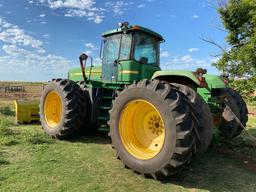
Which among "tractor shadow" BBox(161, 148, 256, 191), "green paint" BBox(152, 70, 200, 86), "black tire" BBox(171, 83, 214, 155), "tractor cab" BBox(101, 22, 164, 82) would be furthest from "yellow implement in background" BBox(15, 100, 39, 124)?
"black tire" BBox(171, 83, 214, 155)

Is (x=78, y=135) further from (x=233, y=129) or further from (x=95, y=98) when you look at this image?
(x=233, y=129)

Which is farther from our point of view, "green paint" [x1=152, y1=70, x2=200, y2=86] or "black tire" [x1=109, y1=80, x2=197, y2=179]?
"green paint" [x1=152, y1=70, x2=200, y2=86]

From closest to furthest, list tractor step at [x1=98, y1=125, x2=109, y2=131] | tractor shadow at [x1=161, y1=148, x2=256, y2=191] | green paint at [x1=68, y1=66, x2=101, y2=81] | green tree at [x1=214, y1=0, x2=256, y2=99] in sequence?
tractor shadow at [x1=161, y1=148, x2=256, y2=191]
tractor step at [x1=98, y1=125, x2=109, y2=131]
green paint at [x1=68, y1=66, x2=101, y2=81]
green tree at [x1=214, y1=0, x2=256, y2=99]

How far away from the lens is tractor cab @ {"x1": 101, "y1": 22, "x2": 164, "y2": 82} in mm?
7266

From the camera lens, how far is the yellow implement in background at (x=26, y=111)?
1018cm

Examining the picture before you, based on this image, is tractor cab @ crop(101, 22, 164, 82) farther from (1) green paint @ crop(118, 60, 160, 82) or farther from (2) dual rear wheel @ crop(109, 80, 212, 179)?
(2) dual rear wheel @ crop(109, 80, 212, 179)

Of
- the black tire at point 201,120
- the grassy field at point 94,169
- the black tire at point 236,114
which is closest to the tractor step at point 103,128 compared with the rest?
the grassy field at point 94,169

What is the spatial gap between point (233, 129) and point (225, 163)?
3.06 ft

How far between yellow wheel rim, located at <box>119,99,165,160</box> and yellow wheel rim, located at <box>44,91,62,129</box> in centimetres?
340

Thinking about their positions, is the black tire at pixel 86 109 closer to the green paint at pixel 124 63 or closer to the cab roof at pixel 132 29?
the green paint at pixel 124 63

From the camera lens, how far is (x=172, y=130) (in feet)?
15.4

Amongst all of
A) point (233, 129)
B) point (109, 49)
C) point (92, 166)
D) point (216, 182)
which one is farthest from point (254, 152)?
point (109, 49)

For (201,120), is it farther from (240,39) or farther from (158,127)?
(240,39)

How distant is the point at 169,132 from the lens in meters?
4.73
